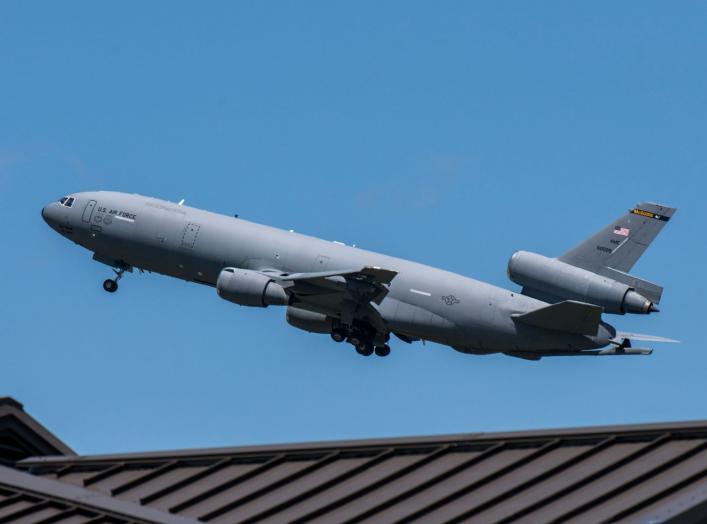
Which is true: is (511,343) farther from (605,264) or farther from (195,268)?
(195,268)

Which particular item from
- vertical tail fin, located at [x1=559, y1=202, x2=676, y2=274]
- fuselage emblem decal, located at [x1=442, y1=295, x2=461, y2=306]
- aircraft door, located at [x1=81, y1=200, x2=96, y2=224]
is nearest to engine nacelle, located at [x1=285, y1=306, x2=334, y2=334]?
fuselage emblem decal, located at [x1=442, y1=295, x2=461, y2=306]

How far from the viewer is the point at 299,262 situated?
232 feet

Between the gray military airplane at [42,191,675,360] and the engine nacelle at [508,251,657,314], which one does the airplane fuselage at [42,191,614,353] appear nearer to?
the gray military airplane at [42,191,675,360]

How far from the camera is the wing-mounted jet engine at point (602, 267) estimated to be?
6731 cm

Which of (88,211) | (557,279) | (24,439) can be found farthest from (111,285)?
(24,439)

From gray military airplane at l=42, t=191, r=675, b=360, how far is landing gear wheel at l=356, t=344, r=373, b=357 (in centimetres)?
5

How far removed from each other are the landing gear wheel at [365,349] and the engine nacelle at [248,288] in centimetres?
522

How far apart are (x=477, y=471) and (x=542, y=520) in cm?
348

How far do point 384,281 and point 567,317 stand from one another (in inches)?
333

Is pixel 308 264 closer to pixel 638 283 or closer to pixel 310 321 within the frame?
pixel 310 321

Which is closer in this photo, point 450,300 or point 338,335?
point 450,300

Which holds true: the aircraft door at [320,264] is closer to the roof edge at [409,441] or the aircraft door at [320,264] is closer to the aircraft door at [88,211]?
the aircraft door at [88,211]

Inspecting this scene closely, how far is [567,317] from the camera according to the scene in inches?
2630

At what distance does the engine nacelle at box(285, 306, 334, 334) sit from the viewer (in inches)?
2864
